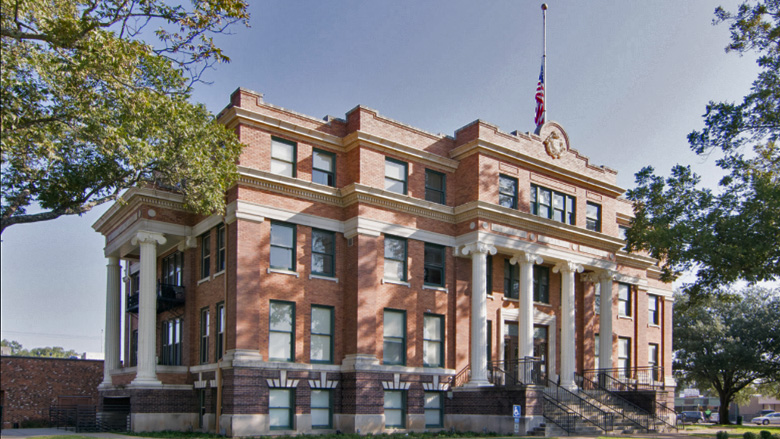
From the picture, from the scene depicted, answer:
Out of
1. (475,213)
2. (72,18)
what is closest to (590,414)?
(475,213)

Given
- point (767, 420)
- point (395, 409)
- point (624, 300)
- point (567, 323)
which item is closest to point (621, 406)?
point (567, 323)

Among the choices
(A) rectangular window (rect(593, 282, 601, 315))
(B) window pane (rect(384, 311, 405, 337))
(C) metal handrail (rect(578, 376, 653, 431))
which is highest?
(A) rectangular window (rect(593, 282, 601, 315))

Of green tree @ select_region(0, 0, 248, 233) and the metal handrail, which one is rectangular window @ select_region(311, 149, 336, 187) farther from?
the metal handrail

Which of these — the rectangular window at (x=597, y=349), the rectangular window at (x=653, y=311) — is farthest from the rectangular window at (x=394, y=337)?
the rectangular window at (x=653, y=311)

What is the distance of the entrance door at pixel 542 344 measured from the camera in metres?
33.1

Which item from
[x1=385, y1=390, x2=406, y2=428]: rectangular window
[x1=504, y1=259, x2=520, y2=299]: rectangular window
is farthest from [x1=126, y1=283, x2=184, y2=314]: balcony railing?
[x1=504, y1=259, x2=520, y2=299]: rectangular window

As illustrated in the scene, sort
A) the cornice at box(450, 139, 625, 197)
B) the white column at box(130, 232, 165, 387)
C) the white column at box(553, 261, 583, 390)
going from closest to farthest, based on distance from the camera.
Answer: the white column at box(130, 232, 165, 387) < the cornice at box(450, 139, 625, 197) < the white column at box(553, 261, 583, 390)

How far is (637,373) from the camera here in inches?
1457

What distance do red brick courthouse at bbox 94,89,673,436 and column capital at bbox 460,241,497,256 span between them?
57mm

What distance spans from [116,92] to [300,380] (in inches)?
Result: 473

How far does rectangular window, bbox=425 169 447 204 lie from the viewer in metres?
30.6

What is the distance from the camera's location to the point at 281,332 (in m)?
26.3

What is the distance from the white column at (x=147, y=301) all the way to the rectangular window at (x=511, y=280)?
14755 millimetres

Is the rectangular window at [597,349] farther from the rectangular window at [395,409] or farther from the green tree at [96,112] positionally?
the green tree at [96,112]
